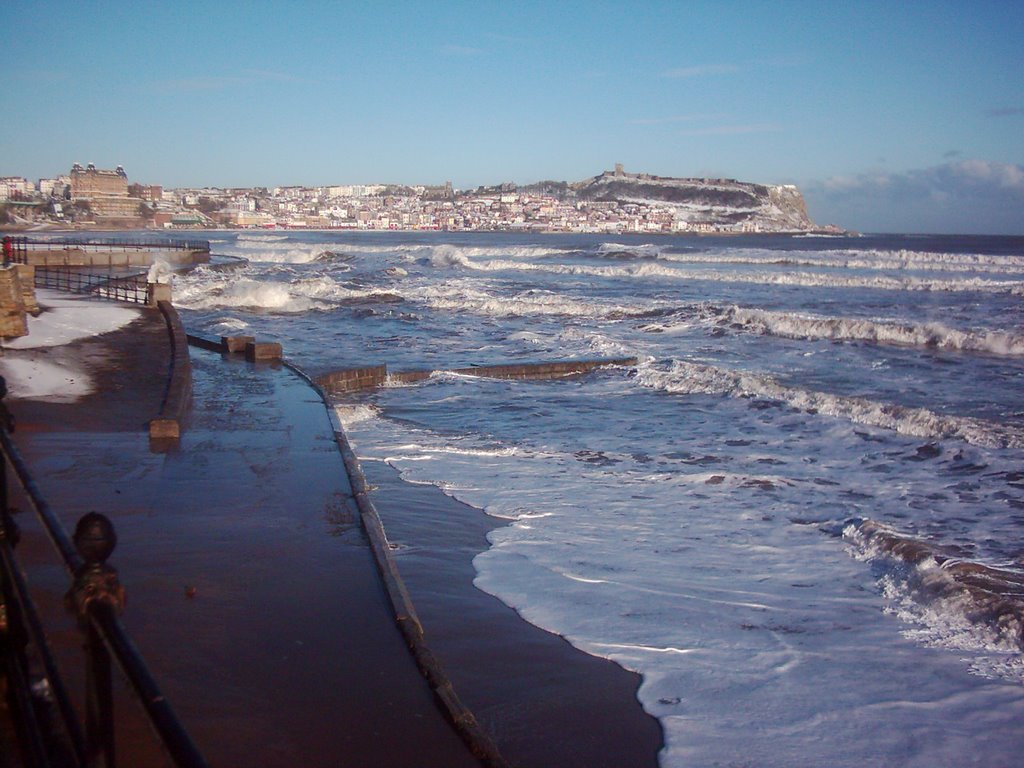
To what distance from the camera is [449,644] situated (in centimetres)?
610

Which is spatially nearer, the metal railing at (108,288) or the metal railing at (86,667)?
the metal railing at (86,667)

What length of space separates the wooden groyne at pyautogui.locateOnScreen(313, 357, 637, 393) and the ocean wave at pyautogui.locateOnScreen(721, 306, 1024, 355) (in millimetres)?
8489

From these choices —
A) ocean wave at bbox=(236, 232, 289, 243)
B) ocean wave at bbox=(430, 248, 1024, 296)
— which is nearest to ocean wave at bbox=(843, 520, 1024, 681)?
ocean wave at bbox=(430, 248, 1024, 296)

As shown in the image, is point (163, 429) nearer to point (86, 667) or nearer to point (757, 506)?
point (757, 506)

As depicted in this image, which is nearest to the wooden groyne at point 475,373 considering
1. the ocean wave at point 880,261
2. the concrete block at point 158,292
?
the concrete block at point 158,292

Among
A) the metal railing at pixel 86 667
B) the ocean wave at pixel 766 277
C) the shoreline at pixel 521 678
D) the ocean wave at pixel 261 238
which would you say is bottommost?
the shoreline at pixel 521 678

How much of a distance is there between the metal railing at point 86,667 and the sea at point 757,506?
3653 millimetres

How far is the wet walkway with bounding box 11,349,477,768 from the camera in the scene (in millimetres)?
4359

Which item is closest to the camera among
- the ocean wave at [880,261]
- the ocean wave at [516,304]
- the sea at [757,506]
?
the sea at [757,506]

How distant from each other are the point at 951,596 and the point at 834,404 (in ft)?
27.9

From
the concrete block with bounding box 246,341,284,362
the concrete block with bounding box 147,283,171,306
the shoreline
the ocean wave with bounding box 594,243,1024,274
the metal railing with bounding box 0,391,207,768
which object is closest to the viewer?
the metal railing with bounding box 0,391,207,768

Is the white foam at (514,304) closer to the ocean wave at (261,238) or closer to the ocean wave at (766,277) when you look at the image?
the ocean wave at (766,277)

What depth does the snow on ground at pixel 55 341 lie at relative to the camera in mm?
12258

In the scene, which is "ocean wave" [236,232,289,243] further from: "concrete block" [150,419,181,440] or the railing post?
the railing post
